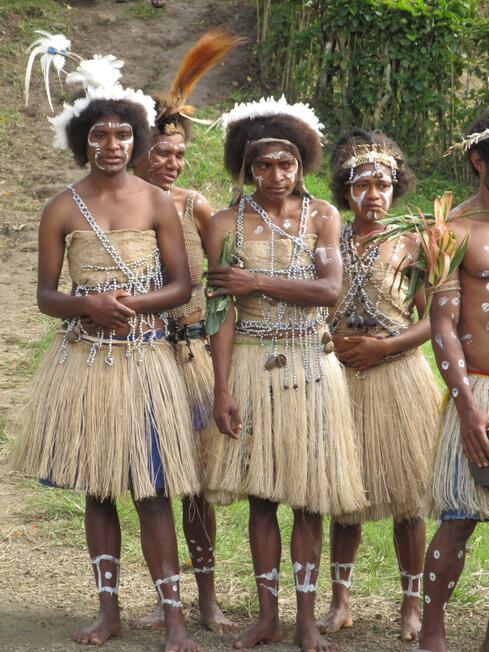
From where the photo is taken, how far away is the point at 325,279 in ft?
13.5

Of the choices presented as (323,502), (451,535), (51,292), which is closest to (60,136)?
(51,292)

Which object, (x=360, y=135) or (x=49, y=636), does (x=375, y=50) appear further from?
(x=49, y=636)

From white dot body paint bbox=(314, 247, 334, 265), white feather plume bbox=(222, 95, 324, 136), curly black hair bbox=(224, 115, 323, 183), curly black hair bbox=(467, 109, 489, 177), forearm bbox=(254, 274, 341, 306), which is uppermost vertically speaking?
white feather plume bbox=(222, 95, 324, 136)

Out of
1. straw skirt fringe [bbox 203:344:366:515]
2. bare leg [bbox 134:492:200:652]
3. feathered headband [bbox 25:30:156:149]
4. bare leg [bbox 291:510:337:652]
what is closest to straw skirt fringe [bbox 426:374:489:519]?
straw skirt fringe [bbox 203:344:366:515]

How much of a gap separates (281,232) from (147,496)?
3.58 feet

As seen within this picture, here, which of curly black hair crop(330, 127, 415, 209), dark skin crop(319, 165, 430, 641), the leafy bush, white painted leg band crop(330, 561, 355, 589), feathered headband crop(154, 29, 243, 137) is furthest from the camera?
the leafy bush

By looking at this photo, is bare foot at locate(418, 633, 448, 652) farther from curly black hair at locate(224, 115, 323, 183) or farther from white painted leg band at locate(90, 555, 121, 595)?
curly black hair at locate(224, 115, 323, 183)

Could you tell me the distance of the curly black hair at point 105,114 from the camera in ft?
13.5

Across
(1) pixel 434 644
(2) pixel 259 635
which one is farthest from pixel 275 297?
(1) pixel 434 644

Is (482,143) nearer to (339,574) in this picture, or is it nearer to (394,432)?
(394,432)

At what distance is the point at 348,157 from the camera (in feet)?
14.8

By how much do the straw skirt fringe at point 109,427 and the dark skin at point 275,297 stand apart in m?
0.19

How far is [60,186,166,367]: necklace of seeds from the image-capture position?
4.07 m

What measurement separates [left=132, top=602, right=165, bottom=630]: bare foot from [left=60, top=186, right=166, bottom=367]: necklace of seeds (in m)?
1.05
